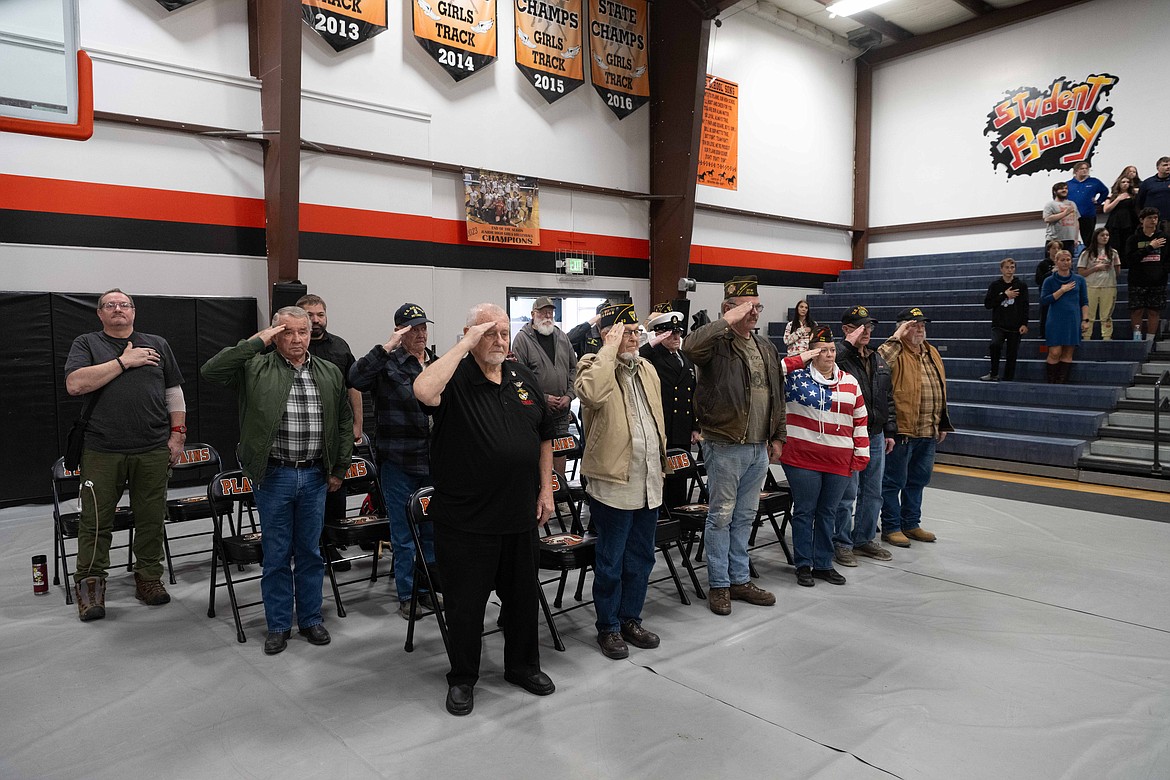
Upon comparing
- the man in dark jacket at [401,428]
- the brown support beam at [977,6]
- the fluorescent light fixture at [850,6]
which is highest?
the brown support beam at [977,6]

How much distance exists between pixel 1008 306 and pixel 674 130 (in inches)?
202

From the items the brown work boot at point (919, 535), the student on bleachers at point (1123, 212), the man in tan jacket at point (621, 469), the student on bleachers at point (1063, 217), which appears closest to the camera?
the man in tan jacket at point (621, 469)

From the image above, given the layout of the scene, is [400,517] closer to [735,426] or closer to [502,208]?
[735,426]

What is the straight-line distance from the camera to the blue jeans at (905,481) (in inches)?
204

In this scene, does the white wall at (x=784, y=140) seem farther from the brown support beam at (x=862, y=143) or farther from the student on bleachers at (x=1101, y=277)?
the student on bleachers at (x=1101, y=277)

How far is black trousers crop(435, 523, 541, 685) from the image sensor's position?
2859 mm

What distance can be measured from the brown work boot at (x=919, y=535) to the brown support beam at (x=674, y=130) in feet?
19.3

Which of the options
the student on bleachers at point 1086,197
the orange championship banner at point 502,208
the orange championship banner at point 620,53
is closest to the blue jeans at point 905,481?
the orange championship banner at point 502,208

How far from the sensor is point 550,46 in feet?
31.2

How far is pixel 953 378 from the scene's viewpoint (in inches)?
397

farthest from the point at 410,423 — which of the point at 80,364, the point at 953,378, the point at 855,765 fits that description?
the point at 953,378

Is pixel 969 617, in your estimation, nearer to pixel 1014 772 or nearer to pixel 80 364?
pixel 1014 772

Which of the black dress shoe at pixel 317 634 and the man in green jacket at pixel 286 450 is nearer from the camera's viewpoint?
the man in green jacket at pixel 286 450

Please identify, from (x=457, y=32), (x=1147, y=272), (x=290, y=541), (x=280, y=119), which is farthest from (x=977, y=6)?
(x=290, y=541)
